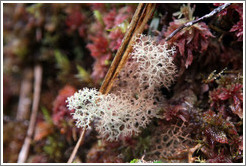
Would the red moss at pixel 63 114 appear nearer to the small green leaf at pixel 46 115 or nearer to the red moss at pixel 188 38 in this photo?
the small green leaf at pixel 46 115

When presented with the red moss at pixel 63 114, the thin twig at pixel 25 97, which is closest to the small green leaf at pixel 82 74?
the red moss at pixel 63 114

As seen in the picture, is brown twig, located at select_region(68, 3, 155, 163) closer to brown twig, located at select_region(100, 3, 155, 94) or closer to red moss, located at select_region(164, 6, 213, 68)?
brown twig, located at select_region(100, 3, 155, 94)

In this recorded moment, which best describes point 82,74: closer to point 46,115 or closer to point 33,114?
point 46,115

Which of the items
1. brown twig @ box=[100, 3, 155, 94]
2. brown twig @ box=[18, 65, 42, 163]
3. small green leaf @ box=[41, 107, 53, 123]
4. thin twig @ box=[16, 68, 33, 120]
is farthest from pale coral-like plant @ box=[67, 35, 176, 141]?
thin twig @ box=[16, 68, 33, 120]

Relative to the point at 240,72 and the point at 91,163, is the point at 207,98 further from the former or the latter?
the point at 91,163

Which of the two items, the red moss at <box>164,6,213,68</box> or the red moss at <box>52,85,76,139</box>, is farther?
the red moss at <box>52,85,76,139</box>

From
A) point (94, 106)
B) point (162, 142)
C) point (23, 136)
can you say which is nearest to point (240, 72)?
point (162, 142)

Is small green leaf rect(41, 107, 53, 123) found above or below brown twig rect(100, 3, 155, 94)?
below
